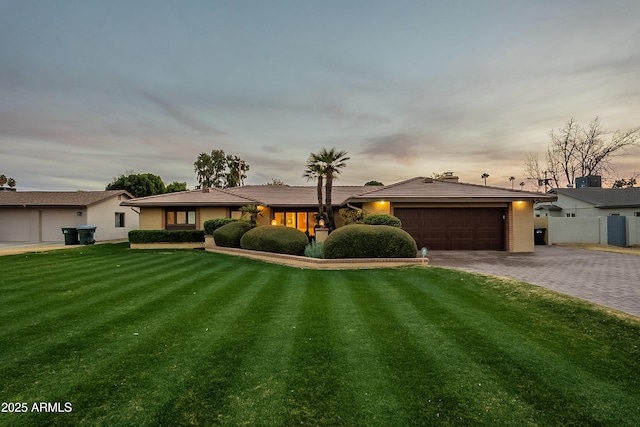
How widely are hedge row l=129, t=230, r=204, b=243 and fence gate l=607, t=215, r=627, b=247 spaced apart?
2783 cm

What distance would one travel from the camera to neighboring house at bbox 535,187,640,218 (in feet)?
79.8

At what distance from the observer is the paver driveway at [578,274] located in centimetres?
723

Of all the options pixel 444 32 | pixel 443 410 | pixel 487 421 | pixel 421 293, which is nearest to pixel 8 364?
pixel 443 410

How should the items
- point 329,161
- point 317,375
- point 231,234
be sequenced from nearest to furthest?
point 317,375 < point 231,234 < point 329,161

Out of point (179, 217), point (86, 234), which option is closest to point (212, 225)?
point (179, 217)

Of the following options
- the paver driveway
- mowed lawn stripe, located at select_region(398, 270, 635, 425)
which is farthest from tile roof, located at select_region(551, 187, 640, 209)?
mowed lawn stripe, located at select_region(398, 270, 635, 425)

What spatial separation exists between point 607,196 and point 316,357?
3485cm

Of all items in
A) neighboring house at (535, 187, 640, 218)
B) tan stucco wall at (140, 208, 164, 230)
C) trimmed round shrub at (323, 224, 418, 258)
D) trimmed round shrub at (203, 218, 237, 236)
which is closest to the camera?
trimmed round shrub at (323, 224, 418, 258)

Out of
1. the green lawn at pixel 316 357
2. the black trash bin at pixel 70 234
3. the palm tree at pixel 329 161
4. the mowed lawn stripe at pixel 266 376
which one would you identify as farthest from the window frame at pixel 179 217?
the mowed lawn stripe at pixel 266 376

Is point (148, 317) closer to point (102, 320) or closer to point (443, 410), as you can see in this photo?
point (102, 320)

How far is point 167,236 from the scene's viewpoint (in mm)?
19422

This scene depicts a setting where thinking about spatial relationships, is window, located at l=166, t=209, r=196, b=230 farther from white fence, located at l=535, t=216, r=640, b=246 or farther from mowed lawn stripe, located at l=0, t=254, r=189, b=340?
white fence, located at l=535, t=216, r=640, b=246

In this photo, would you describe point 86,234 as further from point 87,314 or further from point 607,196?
point 607,196

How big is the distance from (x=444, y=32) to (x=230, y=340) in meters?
16.4
